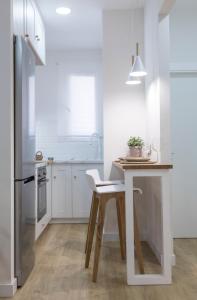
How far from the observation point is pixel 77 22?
14.1ft

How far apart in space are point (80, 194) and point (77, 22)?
242 centimetres

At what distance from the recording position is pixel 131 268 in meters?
2.60

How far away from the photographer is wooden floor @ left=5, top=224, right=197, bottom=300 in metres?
2.41

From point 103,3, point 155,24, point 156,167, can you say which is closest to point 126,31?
point 103,3

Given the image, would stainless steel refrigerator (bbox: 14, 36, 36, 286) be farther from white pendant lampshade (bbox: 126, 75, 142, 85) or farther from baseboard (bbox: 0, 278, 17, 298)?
white pendant lampshade (bbox: 126, 75, 142, 85)

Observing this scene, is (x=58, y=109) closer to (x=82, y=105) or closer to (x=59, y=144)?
(x=82, y=105)

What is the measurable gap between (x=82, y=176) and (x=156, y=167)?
8.04 feet

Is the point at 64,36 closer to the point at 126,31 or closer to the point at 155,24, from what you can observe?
the point at 126,31

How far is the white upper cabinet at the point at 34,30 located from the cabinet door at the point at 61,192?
1.61m

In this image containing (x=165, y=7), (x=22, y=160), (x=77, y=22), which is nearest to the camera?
(x=22, y=160)

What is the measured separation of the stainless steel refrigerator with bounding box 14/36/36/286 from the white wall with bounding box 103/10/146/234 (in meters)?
1.36

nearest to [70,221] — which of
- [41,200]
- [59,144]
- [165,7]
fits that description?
[41,200]

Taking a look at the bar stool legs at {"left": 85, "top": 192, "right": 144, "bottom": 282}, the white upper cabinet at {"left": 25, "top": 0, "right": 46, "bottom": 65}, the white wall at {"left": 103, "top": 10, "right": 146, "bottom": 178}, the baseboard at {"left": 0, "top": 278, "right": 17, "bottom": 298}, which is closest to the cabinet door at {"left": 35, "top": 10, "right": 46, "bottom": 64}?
the white upper cabinet at {"left": 25, "top": 0, "right": 46, "bottom": 65}

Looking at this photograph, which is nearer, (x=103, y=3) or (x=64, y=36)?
(x=103, y=3)
